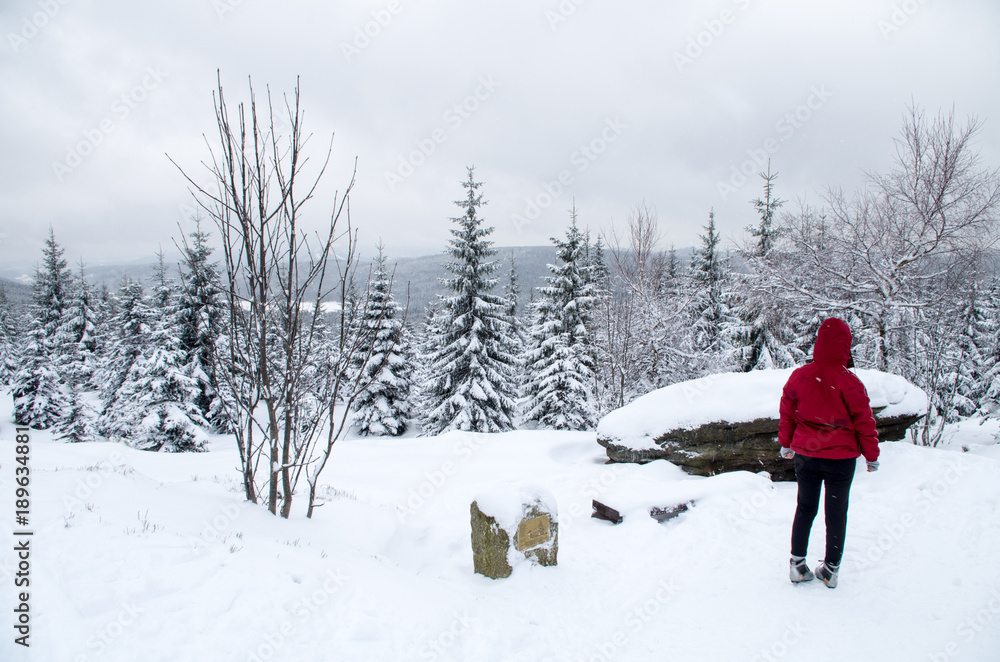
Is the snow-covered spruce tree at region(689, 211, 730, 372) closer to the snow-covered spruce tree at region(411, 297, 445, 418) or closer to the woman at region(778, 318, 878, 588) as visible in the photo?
the snow-covered spruce tree at region(411, 297, 445, 418)

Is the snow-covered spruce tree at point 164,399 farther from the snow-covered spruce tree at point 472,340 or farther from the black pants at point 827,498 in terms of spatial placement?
the black pants at point 827,498

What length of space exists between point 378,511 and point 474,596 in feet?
7.73

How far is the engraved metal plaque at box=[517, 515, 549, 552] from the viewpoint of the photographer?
379cm

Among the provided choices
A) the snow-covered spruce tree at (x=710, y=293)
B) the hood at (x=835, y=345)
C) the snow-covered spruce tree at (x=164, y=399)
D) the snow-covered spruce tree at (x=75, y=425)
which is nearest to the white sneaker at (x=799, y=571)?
the hood at (x=835, y=345)

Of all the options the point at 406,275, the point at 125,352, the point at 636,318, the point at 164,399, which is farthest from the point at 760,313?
the point at 406,275

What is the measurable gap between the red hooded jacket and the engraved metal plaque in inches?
84.7

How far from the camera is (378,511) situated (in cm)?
527

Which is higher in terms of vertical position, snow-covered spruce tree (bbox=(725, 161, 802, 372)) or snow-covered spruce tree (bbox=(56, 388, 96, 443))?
snow-covered spruce tree (bbox=(725, 161, 802, 372))

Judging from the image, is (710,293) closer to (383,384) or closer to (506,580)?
(383,384)

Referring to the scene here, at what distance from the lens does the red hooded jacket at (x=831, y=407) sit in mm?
3051

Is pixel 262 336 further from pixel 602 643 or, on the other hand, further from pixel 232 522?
pixel 602 643

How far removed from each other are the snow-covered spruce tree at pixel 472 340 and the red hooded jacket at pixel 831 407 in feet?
45.4

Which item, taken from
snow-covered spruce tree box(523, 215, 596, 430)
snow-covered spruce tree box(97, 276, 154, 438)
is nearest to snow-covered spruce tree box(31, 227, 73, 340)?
snow-covered spruce tree box(97, 276, 154, 438)

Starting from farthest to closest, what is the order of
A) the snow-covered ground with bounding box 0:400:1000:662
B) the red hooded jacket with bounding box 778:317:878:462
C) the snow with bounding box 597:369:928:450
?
the snow with bounding box 597:369:928:450 → the red hooded jacket with bounding box 778:317:878:462 → the snow-covered ground with bounding box 0:400:1000:662
